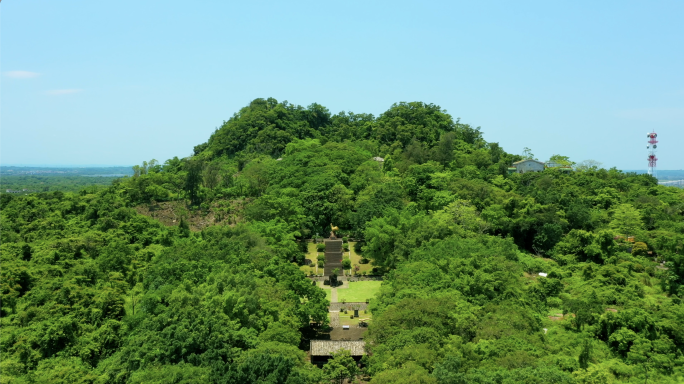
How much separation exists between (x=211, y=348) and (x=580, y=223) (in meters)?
33.9

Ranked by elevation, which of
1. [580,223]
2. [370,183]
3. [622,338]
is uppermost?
[370,183]

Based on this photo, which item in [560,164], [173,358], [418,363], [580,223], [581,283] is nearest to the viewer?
[418,363]

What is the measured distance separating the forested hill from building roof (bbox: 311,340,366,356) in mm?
913

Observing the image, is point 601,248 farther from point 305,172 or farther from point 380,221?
point 305,172

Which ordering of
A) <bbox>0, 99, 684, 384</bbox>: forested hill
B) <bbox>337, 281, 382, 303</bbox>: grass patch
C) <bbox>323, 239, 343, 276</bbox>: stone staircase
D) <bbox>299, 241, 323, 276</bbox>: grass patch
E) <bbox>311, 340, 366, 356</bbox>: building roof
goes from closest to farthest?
<bbox>0, 99, 684, 384</bbox>: forested hill
<bbox>311, 340, 366, 356</bbox>: building roof
<bbox>337, 281, 382, 303</bbox>: grass patch
<bbox>323, 239, 343, 276</bbox>: stone staircase
<bbox>299, 241, 323, 276</bbox>: grass patch

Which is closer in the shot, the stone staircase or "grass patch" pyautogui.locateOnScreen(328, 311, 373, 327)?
"grass patch" pyautogui.locateOnScreen(328, 311, 373, 327)

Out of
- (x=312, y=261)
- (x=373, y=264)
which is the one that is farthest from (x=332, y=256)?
(x=373, y=264)

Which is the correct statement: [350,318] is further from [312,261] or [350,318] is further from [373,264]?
[312,261]

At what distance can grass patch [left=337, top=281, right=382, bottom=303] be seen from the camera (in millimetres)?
31906

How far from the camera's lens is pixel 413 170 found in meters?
50.1

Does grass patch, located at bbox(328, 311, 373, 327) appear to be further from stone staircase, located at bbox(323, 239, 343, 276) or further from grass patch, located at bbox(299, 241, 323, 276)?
grass patch, located at bbox(299, 241, 323, 276)

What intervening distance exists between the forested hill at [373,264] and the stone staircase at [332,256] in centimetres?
188

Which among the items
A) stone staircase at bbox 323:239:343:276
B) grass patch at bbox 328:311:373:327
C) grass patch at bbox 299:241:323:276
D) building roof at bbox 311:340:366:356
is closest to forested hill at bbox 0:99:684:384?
building roof at bbox 311:340:366:356

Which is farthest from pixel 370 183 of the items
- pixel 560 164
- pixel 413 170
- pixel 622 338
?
pixel 560 164
